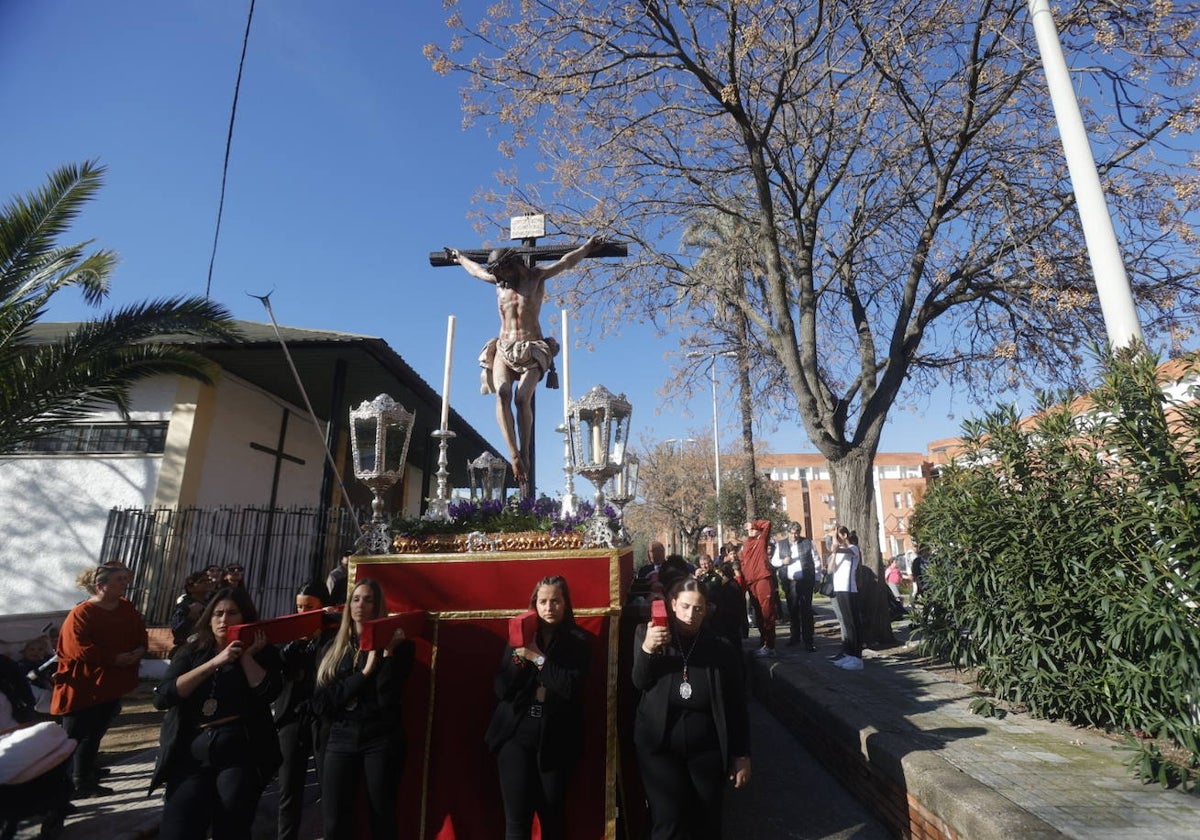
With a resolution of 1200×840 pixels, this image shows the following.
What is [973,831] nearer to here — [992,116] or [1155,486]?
[1155,486]

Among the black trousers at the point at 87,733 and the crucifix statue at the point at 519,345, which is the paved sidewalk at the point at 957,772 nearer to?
the black trousers at the point at 87,733

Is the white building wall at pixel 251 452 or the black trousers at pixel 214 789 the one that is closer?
the black trousers at pixel 214 789

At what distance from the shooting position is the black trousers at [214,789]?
2953mm

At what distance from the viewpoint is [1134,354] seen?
4402 mm

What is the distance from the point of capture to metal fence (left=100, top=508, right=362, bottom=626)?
10156 millimetres

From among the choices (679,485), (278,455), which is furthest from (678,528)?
(278,455)

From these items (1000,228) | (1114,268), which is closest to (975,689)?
(1114,268)

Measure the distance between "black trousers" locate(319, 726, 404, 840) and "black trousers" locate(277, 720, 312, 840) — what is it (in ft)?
2.03

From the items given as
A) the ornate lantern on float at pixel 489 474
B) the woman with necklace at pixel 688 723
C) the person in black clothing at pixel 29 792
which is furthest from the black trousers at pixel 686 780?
the ornate lantern on float at pixel 489 474

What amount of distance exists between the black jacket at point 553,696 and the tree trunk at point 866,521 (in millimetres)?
7314

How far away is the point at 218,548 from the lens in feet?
34.9

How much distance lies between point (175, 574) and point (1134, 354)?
40.7 feet

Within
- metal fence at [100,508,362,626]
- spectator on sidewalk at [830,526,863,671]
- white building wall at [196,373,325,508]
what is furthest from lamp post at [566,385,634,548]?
white building wall at [196,373,325,508]

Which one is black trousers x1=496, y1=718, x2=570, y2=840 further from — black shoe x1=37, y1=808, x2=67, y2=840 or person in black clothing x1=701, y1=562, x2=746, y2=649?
black shoe x1=37, y1=808, x2=67, y2=840
